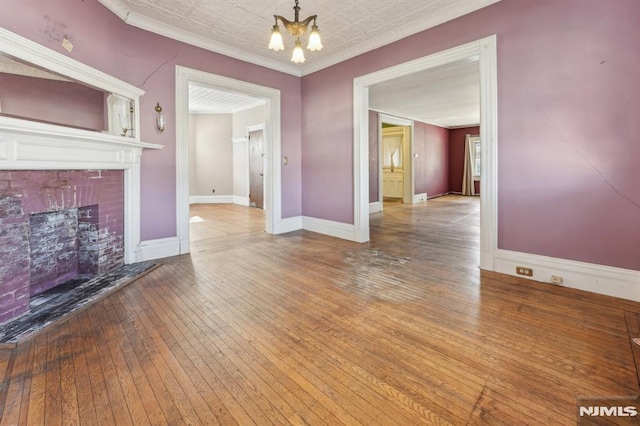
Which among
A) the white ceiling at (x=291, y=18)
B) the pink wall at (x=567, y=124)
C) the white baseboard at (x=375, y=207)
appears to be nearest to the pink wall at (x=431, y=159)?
the white baseboard at (x=375, y=207)

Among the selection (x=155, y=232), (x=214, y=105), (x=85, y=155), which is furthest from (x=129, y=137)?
(x=214, y=105)

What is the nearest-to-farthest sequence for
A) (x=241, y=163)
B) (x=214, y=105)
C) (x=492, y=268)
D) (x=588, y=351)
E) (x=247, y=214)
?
(x=588, y=351) < (x=492, y=268) < (x=247, y=214) < (x=214, y=105) < (x=241, y=163)

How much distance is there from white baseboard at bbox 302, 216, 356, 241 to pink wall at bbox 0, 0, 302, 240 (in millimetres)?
1584

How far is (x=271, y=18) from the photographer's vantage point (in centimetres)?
356

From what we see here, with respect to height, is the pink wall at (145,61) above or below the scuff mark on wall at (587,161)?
above

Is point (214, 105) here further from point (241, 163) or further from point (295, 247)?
point (295, 247)

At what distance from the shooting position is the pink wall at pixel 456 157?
1166 cm

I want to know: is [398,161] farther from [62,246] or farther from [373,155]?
[62,246]

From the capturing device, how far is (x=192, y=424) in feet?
4.27

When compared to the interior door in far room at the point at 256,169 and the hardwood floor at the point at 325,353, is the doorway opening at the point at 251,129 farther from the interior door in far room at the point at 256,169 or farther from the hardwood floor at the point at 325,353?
the hardwood floor at the point at 325,353

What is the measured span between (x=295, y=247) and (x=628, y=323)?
3.36m

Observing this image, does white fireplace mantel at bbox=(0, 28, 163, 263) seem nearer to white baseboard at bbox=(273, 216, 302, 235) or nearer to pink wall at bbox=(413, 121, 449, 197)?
white baseboard at bbox=(273, 216, 302, 235)
